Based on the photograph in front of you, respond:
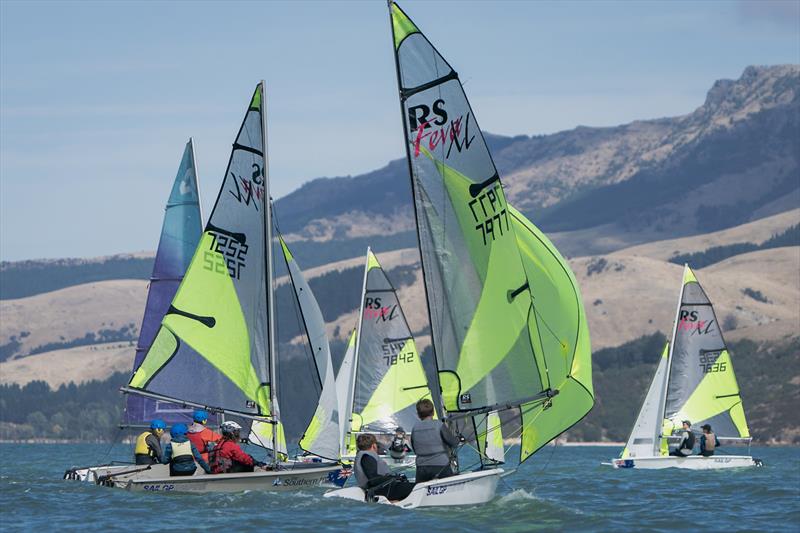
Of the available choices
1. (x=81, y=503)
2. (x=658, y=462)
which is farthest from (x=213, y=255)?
(x=658, y=462)

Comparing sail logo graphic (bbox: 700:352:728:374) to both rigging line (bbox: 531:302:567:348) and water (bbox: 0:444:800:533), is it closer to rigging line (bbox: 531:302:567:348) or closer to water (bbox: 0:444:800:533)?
water (bbox: 0:444:800:533)

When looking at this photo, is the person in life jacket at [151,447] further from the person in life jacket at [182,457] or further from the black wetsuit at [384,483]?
the black wetsuit at [384,483]

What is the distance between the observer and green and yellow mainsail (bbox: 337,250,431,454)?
52.1 m

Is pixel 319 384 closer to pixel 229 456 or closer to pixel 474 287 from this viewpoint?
pixel 229 456

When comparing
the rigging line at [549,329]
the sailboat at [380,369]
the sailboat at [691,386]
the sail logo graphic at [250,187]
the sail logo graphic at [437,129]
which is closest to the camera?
the sail logo graphic at [437,129]

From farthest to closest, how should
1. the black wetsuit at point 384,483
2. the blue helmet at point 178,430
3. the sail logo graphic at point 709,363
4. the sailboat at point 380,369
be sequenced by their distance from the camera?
1. the sail logo graphic at point 709,363
2. the sailboat at point 380,369
3. the blue helmet at point 178,430
4. the black wetsuit at point 384,483

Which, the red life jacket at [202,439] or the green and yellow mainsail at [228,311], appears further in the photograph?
the green and yellow mainsail at [228,311]

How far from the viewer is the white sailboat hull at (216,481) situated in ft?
103

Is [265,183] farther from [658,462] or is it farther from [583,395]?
[658,462]

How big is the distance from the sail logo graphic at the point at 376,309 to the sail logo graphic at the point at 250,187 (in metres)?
17.6

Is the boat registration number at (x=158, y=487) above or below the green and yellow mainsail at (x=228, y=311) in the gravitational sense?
below

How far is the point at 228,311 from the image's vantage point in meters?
35.8

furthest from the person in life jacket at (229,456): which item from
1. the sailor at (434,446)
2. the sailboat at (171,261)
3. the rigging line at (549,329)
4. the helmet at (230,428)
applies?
the sailboat at (171,261)

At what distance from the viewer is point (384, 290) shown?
2092 inches
